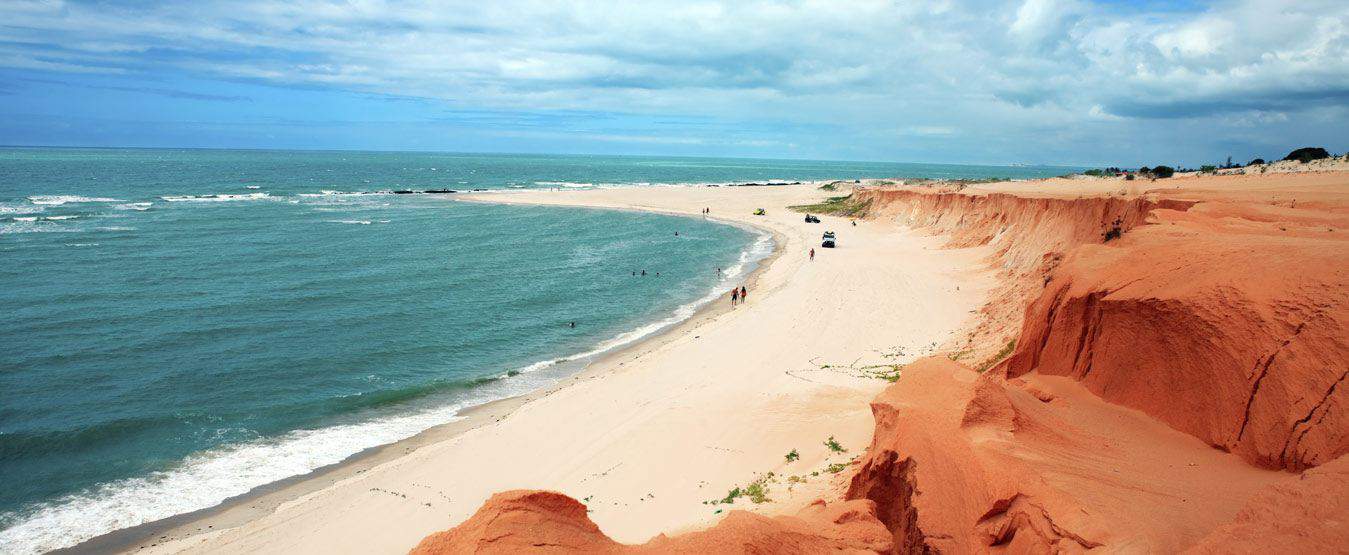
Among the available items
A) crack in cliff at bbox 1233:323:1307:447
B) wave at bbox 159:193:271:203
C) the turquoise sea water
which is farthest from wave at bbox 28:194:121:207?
crack in cliff at bbox 1233:323:1307:447

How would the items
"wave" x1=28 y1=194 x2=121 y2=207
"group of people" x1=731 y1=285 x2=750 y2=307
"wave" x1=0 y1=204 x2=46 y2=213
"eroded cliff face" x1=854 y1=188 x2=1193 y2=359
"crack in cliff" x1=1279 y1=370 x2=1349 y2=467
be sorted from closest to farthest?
"crack in cliff" x1=1279 y1=370 x2=1349 y2=467 < "eroded cliff face" x1=854 y1=188 x2=1193 y2=359 < "group of people" x1=731 y1=285 x2=750 y2=307 < "wave" x1=0 y1=204 x2=46 y2=213 < "wave" x1=28 y1=194 x2=121 y2=207

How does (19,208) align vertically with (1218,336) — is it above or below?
below

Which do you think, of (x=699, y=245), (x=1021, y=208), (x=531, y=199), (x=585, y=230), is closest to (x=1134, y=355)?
(x=1021, y=208)

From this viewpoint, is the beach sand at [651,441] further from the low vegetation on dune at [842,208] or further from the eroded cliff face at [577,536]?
the low vegetation on dune at [842,208]

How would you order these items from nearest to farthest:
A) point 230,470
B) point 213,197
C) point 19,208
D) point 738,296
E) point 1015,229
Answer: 1. point 230,470
2. point 738,296
3. point 1015,229
4. point 19,208
5. point 213,197

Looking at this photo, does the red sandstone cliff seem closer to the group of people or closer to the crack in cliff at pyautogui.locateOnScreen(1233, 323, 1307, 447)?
the crack in cliff at pyautogui.locateOnScreen(1233, 323, 1307, 447)

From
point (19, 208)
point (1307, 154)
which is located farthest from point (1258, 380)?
point (19, 208)

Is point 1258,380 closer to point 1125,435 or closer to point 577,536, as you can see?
point 1125,435
